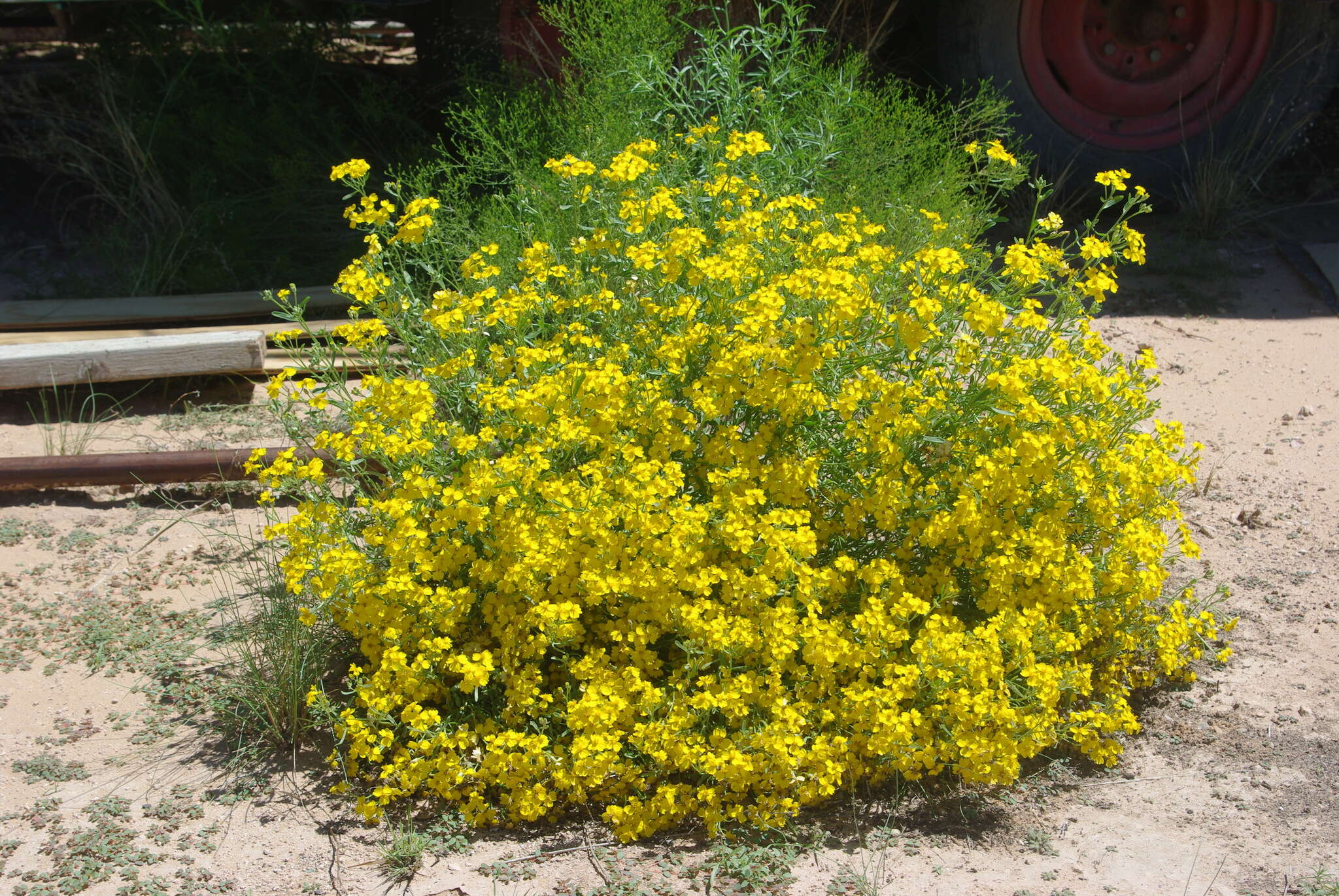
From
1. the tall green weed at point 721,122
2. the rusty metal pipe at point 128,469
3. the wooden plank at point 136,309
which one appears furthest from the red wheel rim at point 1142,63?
the rusty metal pipe at point 128,469

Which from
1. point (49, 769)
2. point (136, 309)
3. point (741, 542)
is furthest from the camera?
point (136, 309)

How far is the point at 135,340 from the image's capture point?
4.47 metres

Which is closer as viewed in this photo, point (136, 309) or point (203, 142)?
point (136, 309)

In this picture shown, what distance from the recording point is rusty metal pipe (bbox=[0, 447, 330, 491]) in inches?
151

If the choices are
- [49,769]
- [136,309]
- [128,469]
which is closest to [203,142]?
[136,309]

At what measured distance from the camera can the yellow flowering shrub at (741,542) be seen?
2592 mm

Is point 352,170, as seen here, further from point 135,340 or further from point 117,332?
A: point 117,332

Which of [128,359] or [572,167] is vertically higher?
[572,167]

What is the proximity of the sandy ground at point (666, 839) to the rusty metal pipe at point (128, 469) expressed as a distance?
0.09m

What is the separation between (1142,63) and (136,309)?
499 centimetres

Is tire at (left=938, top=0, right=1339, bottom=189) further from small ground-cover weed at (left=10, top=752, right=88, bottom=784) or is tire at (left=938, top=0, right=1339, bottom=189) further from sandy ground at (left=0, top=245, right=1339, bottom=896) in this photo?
small ground-cover weed at (left=10, top=752, right=88, bottom=784)

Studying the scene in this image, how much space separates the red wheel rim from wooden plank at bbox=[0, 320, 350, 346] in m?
Result: 3.72

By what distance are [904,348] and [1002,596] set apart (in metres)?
0.64

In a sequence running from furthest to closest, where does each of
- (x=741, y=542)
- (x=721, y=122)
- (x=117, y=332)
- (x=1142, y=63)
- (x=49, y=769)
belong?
(x=1142, y=63) < (x=117, y=332) < (x=721, y=122) < (x=49, y=769) < (x=741, y=542)
